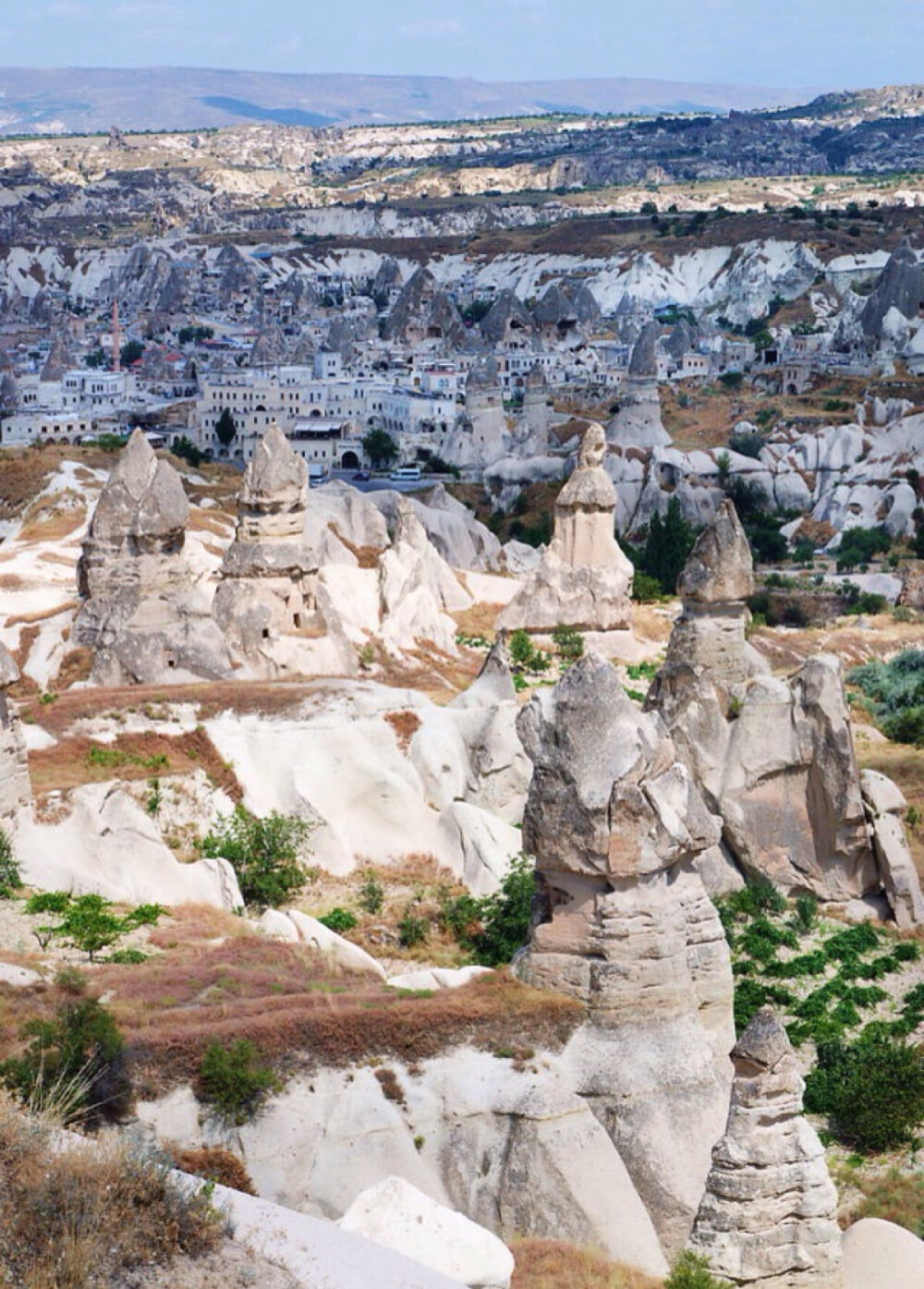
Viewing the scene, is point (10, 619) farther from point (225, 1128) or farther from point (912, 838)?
point (225, 1128)

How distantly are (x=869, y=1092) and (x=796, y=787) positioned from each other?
5788 millimetres

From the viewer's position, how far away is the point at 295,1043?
1232 centimetres

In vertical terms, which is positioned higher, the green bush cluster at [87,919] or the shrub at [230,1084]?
the shrub at [230,1084]

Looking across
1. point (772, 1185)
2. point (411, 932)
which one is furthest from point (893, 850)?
point (772, 1185)

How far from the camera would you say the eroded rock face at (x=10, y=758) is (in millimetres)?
17547

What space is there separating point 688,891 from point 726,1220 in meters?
2.68

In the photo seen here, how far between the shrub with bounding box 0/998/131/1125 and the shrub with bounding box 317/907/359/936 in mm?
5347

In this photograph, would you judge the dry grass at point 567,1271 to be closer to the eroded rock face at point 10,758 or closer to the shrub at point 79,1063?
the shrub at point 79,1063


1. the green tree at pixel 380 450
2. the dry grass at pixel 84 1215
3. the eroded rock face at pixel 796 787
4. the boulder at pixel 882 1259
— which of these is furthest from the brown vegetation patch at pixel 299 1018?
the green tree at pixel 380 450

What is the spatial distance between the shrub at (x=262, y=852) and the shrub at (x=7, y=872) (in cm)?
213

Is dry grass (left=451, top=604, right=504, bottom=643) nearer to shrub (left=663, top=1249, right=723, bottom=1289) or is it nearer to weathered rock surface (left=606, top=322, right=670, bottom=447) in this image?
shrub (left=663, top=1249, right=723, bottom=1289)

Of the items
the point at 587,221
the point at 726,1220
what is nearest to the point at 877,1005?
the point at 726,1220

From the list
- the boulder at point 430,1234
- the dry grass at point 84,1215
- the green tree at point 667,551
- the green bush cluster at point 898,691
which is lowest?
the green tree at point 667,551

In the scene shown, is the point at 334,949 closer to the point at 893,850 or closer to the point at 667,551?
the point at 893,850
